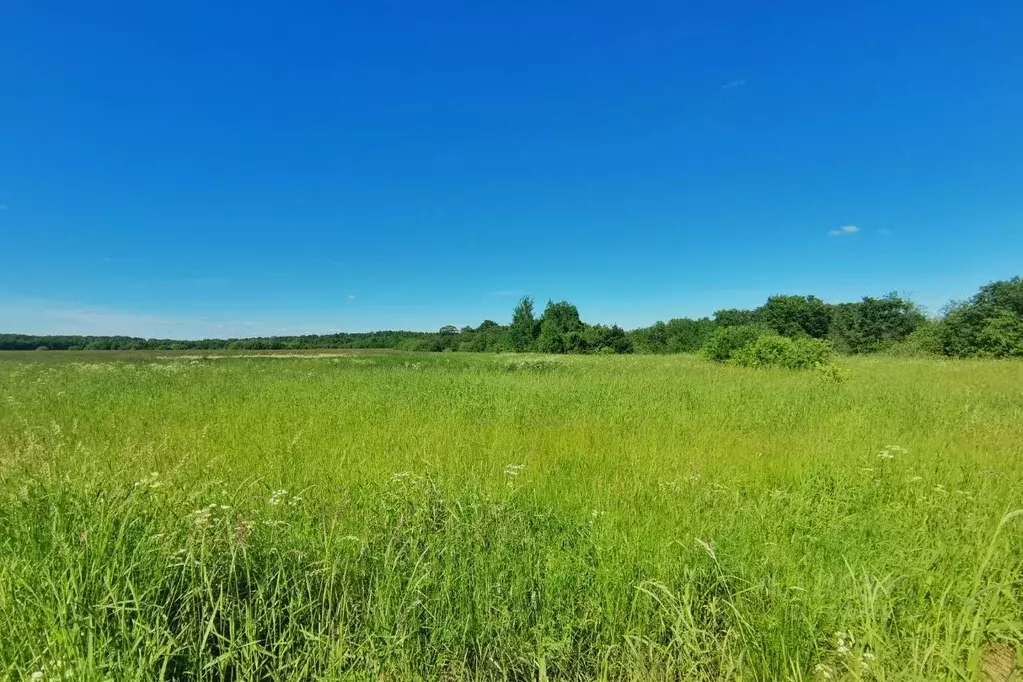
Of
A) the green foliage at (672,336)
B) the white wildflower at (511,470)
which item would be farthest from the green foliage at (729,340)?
the green foliage at (672,336)

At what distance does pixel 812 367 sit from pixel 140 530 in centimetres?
2107

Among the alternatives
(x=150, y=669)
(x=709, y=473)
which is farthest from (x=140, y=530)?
(x=709, y=473)

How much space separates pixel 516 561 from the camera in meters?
2.62

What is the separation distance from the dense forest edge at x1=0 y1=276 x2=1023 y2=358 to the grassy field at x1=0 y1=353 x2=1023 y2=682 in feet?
74.5

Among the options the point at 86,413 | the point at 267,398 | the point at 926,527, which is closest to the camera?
the point at 926,527

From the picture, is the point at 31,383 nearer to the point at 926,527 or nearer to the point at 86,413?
the point at 86,413

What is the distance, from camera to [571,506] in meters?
3.73

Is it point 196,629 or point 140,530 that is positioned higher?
point 140,530

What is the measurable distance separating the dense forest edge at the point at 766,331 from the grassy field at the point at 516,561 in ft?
74.5

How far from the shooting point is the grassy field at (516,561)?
6.41 ft

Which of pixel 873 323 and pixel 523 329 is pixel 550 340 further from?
pixel 873 323

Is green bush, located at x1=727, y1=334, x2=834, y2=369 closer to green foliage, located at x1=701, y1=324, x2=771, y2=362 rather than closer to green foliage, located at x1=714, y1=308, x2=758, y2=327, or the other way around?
green foliage, located at x1=701, y1=324, x2=771, y2=362

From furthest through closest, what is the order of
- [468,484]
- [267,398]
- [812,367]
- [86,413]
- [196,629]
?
[812,367] → [267,398] → [86,413] → [468,484] → [196,629]

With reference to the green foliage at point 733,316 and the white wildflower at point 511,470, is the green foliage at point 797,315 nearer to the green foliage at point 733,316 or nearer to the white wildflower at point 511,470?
the green foliage at point 733,316
